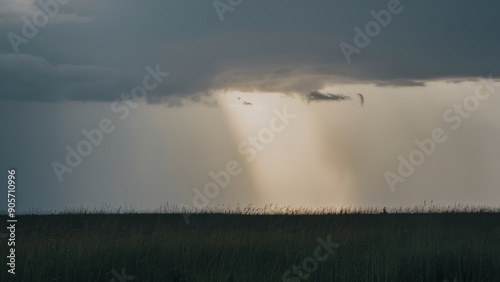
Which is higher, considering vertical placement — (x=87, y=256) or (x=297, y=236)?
(x=297, y=236)

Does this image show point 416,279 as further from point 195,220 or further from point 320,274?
point 195,220

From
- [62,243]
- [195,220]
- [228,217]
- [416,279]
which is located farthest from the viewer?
[228,217]

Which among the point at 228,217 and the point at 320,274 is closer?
the point at 320,274

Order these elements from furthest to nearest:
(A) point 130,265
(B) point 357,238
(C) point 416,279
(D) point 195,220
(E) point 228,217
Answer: (E) point 228,217 → (D) point 195,220 → (B) point 357,238 → (A) point 130,265 → (C) point 416,279

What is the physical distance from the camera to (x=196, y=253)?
2048cm

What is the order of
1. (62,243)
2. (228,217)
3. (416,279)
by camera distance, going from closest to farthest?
(416,279), (62,243), (228,217)

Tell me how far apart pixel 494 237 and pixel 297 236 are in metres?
6.26

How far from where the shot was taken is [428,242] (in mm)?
19844

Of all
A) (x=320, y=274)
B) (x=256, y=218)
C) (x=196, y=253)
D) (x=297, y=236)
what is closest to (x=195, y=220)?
(x=256, y=218)

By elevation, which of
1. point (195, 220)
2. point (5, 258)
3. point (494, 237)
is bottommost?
point (5, 258)

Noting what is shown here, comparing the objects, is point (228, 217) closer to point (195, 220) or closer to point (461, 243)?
point (195, 220)

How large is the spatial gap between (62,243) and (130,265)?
2470 mm

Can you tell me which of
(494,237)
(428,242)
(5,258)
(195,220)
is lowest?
(5,258)

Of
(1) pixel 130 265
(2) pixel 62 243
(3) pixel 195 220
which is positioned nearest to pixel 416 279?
(1) pixel 130 265
